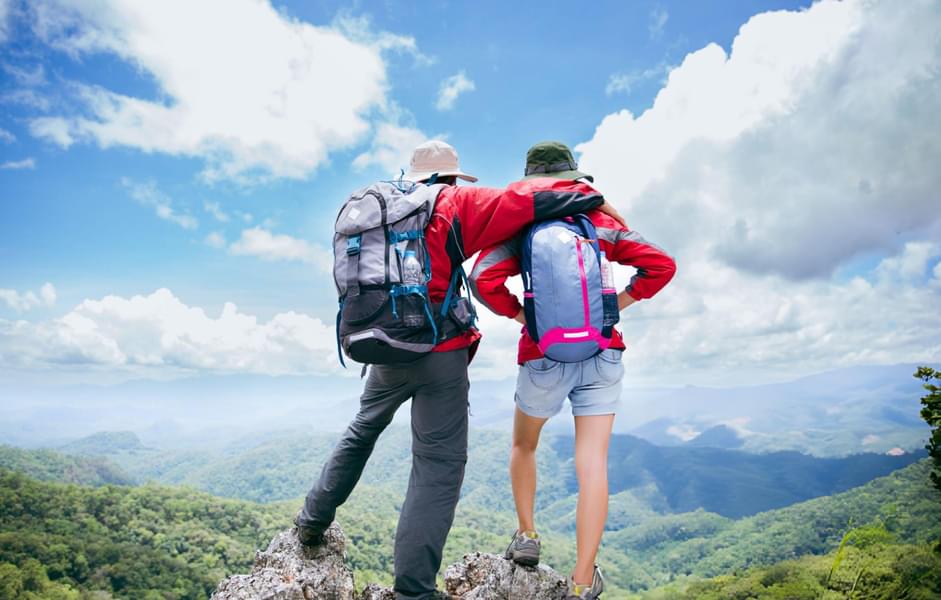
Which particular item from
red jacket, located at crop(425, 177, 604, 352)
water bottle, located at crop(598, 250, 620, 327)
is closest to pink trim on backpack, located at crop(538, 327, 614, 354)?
water bottle, located at crop(598, 250, 620, 327)

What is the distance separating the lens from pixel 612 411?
4270 mm

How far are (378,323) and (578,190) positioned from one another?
72.6 inches

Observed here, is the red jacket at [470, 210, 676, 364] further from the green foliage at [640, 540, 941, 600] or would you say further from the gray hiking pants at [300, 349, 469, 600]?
the green foliage at [640, 540, 941, 600]

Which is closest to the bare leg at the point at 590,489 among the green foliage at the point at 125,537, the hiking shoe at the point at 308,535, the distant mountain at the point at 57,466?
the hiking shoe at the point at 308,535

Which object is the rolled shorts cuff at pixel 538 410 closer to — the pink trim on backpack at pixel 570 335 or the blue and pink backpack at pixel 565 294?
the blue and pink backpack at pixel 565 294

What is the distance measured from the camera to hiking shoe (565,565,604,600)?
4.07m

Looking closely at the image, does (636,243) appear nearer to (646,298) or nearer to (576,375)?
(646,298)

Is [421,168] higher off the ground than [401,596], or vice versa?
[421,168]

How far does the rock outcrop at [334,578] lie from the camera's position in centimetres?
464

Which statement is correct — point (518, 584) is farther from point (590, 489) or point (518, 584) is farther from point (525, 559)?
point (590, 489)

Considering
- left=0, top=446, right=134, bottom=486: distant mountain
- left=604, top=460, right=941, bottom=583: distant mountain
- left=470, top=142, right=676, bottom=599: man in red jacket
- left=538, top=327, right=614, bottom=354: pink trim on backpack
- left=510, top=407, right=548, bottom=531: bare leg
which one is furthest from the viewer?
left=0, top=446, right=134, bottom=486: distant mountain

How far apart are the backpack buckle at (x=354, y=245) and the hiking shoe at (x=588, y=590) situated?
3040 millimetres

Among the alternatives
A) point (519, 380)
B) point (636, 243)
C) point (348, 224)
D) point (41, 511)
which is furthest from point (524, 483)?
point (41, 511)

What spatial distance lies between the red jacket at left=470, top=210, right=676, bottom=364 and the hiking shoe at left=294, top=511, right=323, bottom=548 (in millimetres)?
2589
